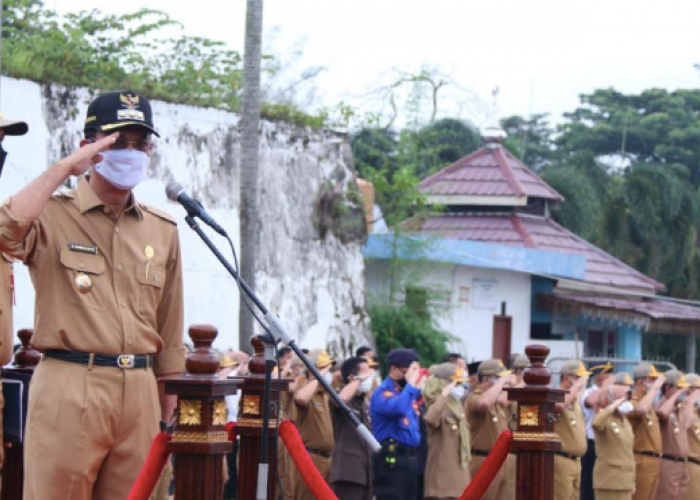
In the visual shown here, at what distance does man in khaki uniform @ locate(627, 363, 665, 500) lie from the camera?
15.2 meters

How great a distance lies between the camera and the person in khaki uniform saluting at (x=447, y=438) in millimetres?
13406

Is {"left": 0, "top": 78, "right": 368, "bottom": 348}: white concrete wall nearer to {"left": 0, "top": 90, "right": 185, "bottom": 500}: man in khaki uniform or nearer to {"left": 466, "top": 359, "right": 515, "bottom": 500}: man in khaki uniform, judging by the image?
{"left": 466, "top": 359, "right": 515, "bottom": 500}: man in khaki uniform

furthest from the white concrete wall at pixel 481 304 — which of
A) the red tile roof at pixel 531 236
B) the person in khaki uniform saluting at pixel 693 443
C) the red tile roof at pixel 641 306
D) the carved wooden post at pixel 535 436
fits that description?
the carved wooden post at pixel 535 436

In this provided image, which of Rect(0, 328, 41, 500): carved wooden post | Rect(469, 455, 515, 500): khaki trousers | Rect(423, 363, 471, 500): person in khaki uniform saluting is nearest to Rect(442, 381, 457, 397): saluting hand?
Rect(423, 363, 471, 500): person in khaki uniform saluting

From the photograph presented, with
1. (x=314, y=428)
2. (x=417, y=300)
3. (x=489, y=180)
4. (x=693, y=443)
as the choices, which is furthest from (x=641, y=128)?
(x=314, y=428)

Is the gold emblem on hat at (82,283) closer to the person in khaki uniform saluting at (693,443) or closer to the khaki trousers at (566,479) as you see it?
the khaki trousers at (566,479)

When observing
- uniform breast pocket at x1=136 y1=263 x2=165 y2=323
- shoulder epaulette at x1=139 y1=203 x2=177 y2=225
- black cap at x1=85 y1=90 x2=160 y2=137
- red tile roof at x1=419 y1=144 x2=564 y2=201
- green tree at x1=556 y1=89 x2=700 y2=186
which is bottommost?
uniform breast pocket at x1=136 y1=263 x2=165 y2=323

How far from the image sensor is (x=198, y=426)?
529 cm

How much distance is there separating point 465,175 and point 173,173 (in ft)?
39.8

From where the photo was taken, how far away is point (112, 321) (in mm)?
5094

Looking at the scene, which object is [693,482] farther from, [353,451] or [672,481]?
[353,451]

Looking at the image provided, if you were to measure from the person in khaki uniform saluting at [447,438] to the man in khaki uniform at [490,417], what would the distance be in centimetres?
23

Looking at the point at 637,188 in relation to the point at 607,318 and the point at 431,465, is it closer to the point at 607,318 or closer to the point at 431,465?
the point at 607,318

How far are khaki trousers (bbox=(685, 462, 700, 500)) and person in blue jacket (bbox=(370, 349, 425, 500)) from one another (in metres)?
4.92
